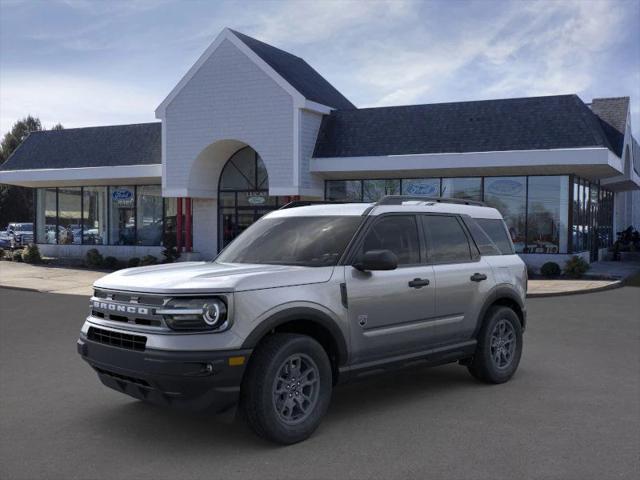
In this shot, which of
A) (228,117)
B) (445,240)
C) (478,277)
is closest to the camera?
→ (445,240)

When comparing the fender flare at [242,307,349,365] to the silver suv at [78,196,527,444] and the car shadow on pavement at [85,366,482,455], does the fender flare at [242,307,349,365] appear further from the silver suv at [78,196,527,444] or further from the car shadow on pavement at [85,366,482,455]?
the car shadow on pavement at [85,366,482,455]

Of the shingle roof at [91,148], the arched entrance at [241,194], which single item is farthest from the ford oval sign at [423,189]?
the shingle roof at [91,148]

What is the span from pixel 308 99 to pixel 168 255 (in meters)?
8.29

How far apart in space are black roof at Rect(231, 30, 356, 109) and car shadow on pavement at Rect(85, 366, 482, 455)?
17.6 meters

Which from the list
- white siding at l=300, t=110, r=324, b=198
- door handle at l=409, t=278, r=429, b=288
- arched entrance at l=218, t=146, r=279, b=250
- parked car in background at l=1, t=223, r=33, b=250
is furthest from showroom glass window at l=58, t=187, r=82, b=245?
door handle at l=409, t=278, r=429, b=288

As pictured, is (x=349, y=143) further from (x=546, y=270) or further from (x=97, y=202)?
(x=97, y=202)

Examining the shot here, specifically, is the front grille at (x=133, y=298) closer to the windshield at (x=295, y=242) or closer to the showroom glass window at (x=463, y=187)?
the windshield at (x=295, y=242)

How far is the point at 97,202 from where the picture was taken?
99.2ft

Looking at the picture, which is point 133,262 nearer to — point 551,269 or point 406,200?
point 551,269

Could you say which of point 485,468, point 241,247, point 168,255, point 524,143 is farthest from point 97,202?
point 485,468

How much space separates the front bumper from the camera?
4.72 metres

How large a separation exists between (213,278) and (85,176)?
2520 centimetres

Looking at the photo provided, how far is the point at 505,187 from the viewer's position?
916 inches

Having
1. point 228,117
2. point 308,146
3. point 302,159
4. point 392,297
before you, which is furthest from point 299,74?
point 392,297
